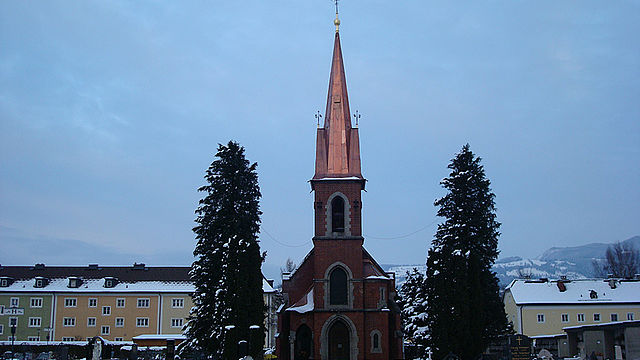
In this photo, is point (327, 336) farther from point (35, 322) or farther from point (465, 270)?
Result: point (35, 322)

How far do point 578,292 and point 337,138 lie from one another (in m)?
40.0

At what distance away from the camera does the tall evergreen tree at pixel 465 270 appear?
38.2m

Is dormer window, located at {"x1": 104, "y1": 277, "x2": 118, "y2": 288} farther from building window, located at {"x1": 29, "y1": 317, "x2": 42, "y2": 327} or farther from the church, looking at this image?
the church

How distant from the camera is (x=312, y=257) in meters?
49.5

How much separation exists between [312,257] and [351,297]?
6787 mm

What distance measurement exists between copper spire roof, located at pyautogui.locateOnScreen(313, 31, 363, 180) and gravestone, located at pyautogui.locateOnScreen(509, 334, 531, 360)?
16.8 meters

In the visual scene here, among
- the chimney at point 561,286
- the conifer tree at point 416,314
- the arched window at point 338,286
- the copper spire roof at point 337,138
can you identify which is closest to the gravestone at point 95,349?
the arched window at point 338,286

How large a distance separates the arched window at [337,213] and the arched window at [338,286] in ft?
9.96

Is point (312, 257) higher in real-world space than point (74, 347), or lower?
higher

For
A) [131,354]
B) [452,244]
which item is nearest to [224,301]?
[131,354]

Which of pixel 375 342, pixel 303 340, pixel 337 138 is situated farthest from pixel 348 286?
pixel 337 138

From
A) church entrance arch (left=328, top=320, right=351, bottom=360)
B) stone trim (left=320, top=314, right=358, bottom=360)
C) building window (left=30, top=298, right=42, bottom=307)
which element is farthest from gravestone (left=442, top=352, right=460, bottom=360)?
building window (left=30, top=298, right=42, bottom=307)

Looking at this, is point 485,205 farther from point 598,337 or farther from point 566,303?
point 566,303

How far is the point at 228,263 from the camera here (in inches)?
1529
